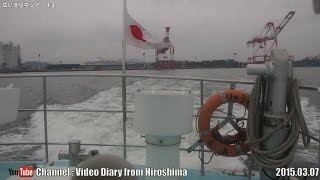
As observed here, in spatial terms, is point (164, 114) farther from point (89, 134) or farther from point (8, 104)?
point (89, 134)

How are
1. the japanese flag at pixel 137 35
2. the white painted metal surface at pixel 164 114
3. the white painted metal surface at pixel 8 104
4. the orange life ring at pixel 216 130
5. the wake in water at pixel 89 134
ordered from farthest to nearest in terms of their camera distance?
the wake in water at pixel 89 134 < the japanese flag at pixel 137 35 < the orange life ring at pixel 216 130 < the white painted metal surface at pixel 8 104 < the white painted metal surface at pixel 164 114

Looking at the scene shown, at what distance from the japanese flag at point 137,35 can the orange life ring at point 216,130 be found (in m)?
1.22

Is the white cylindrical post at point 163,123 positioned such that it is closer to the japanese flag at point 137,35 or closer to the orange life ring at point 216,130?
the orange life ring at point 216,130

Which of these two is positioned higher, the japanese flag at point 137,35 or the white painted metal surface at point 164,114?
the japanese flag at point 137,35

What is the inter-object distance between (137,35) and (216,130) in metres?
1.35

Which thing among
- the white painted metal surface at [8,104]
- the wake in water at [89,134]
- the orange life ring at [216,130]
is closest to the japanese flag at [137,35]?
the orange life ring at [216,130]

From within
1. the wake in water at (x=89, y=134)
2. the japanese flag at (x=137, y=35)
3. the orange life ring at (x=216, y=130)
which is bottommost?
the wake in water at (x=89, y=134)

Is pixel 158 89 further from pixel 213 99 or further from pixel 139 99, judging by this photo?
pixel 213 99

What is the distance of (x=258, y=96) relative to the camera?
2117 mm

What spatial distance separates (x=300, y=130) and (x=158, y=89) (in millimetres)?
930

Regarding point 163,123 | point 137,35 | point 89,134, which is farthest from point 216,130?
point 89,134

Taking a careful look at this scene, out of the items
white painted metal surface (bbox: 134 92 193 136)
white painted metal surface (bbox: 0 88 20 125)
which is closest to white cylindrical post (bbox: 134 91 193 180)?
white painted metal surface (bbox: 134 92 193 136)

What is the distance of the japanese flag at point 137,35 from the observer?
10.5ft

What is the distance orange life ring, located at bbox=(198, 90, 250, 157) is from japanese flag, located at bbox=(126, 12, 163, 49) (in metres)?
1.22
